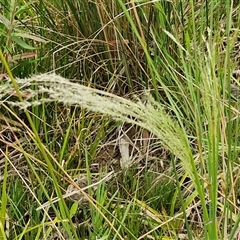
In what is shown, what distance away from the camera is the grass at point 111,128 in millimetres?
1049

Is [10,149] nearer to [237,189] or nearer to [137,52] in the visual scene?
[137,52]

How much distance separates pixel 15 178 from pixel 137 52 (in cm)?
47

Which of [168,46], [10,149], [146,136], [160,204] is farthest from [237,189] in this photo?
[10,149]

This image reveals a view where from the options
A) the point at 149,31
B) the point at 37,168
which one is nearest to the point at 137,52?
the point at 149,31

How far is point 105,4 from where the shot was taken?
4.73 feet

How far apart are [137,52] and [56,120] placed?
0.29 m

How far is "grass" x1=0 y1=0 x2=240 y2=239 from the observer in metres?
1.05

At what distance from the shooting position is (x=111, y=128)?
138 cm

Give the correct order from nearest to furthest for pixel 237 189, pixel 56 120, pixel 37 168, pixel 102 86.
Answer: pixel 237 189 → pixel 37 168 → pixel 56 120 → pixel 102 86

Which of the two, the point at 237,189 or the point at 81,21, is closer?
the point at 237,189

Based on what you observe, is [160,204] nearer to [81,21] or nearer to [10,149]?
[10,149]

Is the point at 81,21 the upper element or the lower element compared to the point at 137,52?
upper

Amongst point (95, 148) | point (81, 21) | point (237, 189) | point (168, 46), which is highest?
point (81, 21)

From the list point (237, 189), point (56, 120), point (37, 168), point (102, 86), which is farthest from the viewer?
point (102, 86)
